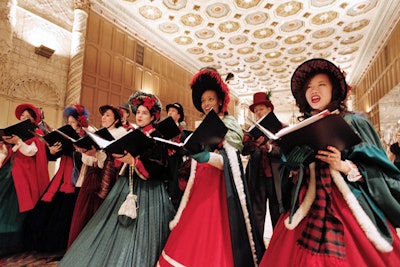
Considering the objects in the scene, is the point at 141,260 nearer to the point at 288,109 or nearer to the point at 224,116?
the point at 224,116

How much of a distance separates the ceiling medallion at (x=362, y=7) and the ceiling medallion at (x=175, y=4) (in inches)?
173

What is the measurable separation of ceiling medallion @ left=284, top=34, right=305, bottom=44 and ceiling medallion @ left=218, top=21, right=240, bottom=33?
1920mm

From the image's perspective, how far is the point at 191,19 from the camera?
6.61 meters

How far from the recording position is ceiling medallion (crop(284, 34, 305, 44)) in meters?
7.52

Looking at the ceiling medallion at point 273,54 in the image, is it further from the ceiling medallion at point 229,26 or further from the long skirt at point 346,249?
the long skirt at point 346,249

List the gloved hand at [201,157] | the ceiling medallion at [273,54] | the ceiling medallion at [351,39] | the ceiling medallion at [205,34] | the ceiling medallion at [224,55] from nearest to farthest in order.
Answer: the gloved hand at [201,157]
the ceiling medallion at [205,34]
the ceiling medallion at [351,39]
the ceiling medallion at [273,54]
the ceiling medallion at [224,55]

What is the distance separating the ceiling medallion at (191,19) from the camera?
6.45 m

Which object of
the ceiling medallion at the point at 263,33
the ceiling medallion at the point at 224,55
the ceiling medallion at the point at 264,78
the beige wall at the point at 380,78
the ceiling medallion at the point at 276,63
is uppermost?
the ceiling medallion at the point at 263,33

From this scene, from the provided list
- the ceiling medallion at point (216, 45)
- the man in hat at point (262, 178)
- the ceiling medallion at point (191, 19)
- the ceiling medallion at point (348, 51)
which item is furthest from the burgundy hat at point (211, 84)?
the ceiling medallion at point (348, 51)

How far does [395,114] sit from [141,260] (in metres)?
7.06

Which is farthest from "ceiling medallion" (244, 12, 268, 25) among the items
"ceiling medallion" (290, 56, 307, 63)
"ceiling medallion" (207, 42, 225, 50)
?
"ceiling medallion" (290, 56, 307, 63)

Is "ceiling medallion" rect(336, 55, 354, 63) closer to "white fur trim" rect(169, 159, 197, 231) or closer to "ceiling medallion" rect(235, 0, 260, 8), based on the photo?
"ceiling medallion" rect(235, 0, 260, 8)

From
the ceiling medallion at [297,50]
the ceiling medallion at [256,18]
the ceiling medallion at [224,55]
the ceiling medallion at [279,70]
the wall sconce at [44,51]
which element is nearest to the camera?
the wall sconce at [44,51]

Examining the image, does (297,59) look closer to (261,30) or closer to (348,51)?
(348,51)
